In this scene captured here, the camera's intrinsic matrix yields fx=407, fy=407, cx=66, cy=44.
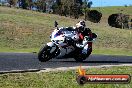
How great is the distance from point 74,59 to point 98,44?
29.0m

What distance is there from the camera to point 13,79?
10.5 metres

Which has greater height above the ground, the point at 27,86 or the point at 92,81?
the point at 92,81

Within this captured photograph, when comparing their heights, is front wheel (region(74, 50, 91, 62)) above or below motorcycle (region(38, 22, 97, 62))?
below

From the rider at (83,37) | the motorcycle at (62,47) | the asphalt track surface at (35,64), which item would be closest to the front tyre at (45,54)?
the motorcycle at (62,47)

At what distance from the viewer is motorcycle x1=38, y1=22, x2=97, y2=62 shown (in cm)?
1744

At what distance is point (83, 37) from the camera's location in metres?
18.7

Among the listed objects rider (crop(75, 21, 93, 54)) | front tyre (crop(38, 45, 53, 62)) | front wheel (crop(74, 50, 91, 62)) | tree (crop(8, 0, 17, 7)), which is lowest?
tree (crop(8, 0, 17, 7))

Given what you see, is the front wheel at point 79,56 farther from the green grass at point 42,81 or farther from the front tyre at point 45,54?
the green grass at point 42,81

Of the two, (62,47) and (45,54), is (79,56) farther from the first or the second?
(45,54)

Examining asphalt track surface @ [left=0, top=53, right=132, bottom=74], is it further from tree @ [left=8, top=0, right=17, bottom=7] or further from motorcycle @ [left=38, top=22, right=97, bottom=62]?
tree @ [left=8, top=0, right=17, bottom=7]

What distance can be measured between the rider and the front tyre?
1.64m

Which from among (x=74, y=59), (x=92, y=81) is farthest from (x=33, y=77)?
(x=74, y=59)

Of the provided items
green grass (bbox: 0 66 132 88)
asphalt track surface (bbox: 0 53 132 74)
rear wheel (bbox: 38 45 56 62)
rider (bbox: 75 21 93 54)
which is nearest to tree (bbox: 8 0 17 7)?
asphalt track surface (bbox: 0 53 132 74)

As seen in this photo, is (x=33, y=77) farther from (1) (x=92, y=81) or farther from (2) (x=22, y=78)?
(1) (x=92, y=81)
